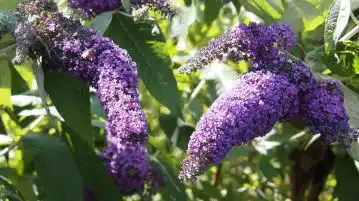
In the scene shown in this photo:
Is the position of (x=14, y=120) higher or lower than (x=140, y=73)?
lower

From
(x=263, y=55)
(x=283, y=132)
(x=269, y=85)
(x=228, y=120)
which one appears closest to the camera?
(x=228, y=120)

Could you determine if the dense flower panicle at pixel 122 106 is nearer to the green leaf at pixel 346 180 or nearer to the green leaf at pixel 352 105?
the green leaf at pixel 352 105

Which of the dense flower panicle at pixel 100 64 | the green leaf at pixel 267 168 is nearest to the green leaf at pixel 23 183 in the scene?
the dense flower panicle at pixel 100 64

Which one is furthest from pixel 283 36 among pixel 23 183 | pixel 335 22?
pixel 23 183

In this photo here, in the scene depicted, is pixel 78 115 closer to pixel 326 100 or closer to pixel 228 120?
pixel 228 120

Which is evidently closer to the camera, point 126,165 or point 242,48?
point 242,48

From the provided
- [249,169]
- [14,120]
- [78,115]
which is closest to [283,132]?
[249,169]

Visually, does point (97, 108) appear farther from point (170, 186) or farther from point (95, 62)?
point (95, 62)
